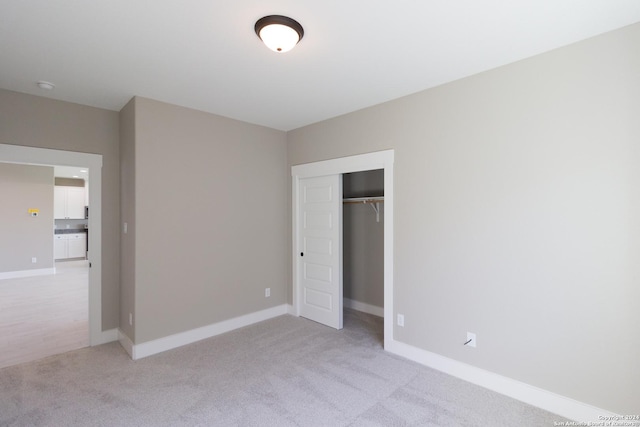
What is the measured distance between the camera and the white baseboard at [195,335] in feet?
10.4

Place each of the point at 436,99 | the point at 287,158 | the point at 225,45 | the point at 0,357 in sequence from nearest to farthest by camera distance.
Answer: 1. the point at 225,45
2. the point at 436,99
3. the point at 0,357
4. the point at 287,158

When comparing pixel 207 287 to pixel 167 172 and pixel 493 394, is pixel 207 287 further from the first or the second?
pixel 493 394

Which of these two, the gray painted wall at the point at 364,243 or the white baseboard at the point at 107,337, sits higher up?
the gray painted wall at the point at 364,243

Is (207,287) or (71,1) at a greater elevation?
(71,1)

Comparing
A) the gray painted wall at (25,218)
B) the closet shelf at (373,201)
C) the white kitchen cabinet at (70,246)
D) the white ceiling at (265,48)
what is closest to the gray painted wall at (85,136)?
the white ceiling at (265,48)

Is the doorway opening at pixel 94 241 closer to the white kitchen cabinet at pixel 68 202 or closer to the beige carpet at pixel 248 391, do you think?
the beige carpet at pixel 248 391

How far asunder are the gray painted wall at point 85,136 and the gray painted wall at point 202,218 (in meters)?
0.31

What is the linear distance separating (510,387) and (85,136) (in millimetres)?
4850

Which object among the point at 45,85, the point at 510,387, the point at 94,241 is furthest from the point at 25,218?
the point at 510,387

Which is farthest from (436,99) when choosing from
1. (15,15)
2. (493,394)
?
(15,15)

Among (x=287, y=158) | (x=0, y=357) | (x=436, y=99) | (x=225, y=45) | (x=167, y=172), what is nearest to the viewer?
(x=225, y=45)

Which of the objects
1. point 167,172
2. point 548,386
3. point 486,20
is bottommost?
point 548,386

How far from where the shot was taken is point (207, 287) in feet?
12.1

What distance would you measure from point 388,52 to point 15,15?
2427mm
